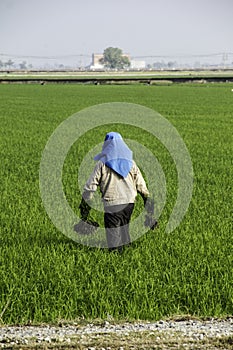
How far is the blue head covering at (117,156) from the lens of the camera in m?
5.64

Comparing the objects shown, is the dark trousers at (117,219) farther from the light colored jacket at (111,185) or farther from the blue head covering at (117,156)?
the blue head covering at (117,156)

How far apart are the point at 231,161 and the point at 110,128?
7.69 m

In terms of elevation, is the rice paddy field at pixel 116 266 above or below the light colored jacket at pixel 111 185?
below

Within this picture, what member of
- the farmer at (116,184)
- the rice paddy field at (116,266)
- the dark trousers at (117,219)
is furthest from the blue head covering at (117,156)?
the rice paddy field at (116,266)

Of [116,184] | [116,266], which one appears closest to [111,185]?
[116,184]

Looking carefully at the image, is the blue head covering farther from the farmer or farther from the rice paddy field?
the rice paddy field

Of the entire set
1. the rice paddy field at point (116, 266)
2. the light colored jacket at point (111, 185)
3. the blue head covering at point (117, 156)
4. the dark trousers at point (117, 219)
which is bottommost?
the rice paddy field at point (116, 266)

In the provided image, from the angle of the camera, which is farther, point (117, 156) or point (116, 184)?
point (116, 184)

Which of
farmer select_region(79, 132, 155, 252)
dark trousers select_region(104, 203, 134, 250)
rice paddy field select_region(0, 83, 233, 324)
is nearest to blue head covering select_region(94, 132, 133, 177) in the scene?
farmer select_region(79, 132, 155, 252)

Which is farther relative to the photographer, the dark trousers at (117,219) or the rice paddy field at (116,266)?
the dark trousers at (117,219)

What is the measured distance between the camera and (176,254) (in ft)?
20.1

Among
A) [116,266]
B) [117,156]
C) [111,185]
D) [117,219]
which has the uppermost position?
[117,156]

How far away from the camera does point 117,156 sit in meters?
5.67

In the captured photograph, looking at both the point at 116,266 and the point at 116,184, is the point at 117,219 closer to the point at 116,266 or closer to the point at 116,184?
the point at 116,184
